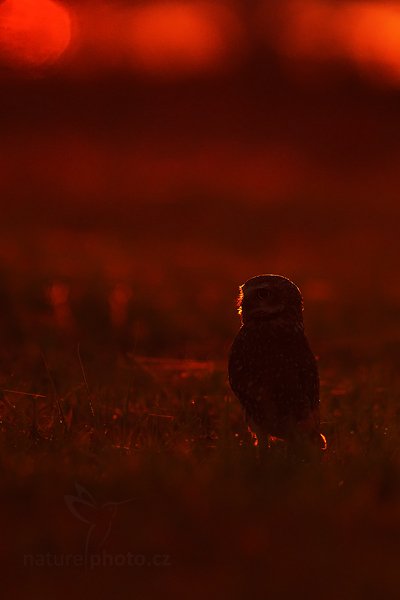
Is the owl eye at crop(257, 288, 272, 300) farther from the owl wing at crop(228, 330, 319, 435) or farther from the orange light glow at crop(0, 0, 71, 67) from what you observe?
the orange light glow at crop(0, 0, 71, 67)

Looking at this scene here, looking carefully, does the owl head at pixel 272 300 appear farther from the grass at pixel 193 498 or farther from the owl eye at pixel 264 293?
the grass at pixel 193 498

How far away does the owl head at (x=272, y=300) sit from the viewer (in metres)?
5.80

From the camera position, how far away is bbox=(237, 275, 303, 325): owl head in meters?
5.80

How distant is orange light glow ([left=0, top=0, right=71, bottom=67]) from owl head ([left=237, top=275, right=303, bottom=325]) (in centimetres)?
539

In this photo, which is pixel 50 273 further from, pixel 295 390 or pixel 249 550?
pixel 249 550

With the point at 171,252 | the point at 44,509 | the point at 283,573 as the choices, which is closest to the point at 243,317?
the point at 44,509

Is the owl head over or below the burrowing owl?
over

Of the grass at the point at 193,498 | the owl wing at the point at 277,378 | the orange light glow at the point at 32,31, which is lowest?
the grass at the point at 193,498

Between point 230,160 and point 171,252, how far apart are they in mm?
9474

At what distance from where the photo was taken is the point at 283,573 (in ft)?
13.2

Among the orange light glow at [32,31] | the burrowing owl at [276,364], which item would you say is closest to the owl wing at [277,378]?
the burrowing owl at [276,364]

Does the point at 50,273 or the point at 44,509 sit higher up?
the point at 50,273

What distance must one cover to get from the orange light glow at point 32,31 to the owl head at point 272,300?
5.39 m

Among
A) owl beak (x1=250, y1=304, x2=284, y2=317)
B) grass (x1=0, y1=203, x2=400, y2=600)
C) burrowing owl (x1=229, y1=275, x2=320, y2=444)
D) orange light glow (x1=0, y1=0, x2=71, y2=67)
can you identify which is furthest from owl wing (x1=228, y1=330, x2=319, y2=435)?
orange light glow (x1=0, y1=0, x2=71, y2=67)
